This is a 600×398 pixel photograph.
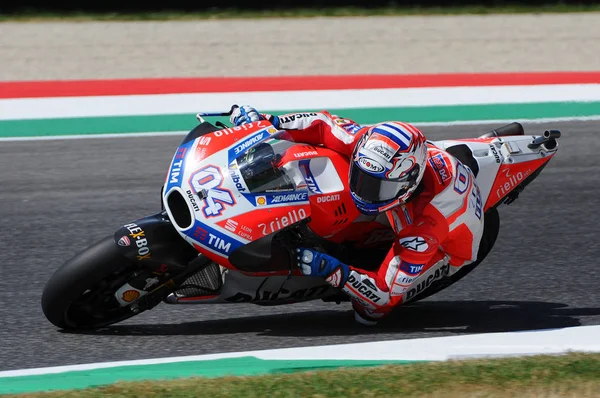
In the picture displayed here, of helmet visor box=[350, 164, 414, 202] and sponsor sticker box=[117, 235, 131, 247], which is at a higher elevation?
helmet visor box=[350, 164, 414, 202]

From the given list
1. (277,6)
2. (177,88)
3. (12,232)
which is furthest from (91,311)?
(277,6)

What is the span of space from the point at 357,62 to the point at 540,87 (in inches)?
103

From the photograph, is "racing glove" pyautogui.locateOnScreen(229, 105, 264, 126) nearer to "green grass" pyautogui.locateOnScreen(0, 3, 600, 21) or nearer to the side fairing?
the side fairing

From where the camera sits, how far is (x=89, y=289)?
5016 mm

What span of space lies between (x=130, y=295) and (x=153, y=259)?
0.35 m

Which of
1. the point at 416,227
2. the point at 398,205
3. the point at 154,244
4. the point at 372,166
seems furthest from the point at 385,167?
the point at 154,244

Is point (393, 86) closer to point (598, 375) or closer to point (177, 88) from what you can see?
point (177, 88)

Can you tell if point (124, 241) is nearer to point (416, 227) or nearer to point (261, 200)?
point (261, 200)

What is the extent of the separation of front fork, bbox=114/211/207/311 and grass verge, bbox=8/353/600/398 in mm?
638

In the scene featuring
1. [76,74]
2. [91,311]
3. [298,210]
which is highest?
[298,210]

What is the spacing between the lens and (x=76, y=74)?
12.4 meters

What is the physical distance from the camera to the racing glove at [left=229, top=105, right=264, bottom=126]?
5371 millimetres

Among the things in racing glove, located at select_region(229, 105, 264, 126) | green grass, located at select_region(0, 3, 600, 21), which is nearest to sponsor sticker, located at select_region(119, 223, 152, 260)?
racing glove, located at select_region(229, 105, 264, 126)

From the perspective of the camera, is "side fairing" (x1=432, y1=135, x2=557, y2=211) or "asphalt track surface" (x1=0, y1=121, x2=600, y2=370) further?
"side fairing" (x1=432, y1=135, x2=557, y2=211)
